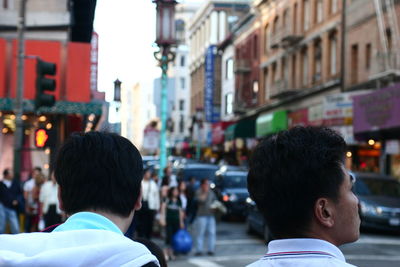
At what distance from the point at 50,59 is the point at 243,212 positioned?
8.02 m

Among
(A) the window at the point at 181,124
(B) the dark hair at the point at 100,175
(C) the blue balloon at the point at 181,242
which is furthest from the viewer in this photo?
(A) the window at the point at 181,124

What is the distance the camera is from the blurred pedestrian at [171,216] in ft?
54.4

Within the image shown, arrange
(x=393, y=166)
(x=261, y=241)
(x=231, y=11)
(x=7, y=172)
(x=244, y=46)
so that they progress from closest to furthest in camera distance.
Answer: (x=7, y=172), (x=261, y=241), (x=393, y=166), (x=244, y=46), (x=231, y=11)

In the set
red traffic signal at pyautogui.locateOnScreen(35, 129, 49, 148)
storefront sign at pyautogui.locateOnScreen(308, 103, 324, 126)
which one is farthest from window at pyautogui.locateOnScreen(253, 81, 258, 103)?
red traffic signal at pyautogui.locateOnScreen(35, 129, 49, 148)

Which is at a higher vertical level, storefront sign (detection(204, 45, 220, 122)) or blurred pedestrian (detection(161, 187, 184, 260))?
storefront sign (detection(204, 45, 220, 122))

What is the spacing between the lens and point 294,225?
260 centimetres

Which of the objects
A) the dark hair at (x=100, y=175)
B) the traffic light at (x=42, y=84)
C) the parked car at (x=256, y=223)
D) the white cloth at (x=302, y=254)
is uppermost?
the traffic light at (x=42, y=84)

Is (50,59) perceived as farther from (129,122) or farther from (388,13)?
(129,122)

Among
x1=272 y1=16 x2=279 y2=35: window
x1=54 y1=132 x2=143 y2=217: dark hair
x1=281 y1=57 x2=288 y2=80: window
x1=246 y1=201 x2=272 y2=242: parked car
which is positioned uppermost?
x1=272 y1=16 x2=279 y2=35: window

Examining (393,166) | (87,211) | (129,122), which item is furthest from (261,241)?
(129,122)

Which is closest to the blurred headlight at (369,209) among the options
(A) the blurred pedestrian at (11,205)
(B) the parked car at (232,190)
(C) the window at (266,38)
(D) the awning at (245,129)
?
(B) the parked car at (232,190)

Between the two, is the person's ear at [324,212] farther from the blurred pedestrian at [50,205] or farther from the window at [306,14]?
the window at [306,14]

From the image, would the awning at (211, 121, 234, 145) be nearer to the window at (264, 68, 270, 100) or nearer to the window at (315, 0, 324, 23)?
the window at (264, 68, 270, 100)

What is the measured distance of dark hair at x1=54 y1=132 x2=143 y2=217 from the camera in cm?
273
